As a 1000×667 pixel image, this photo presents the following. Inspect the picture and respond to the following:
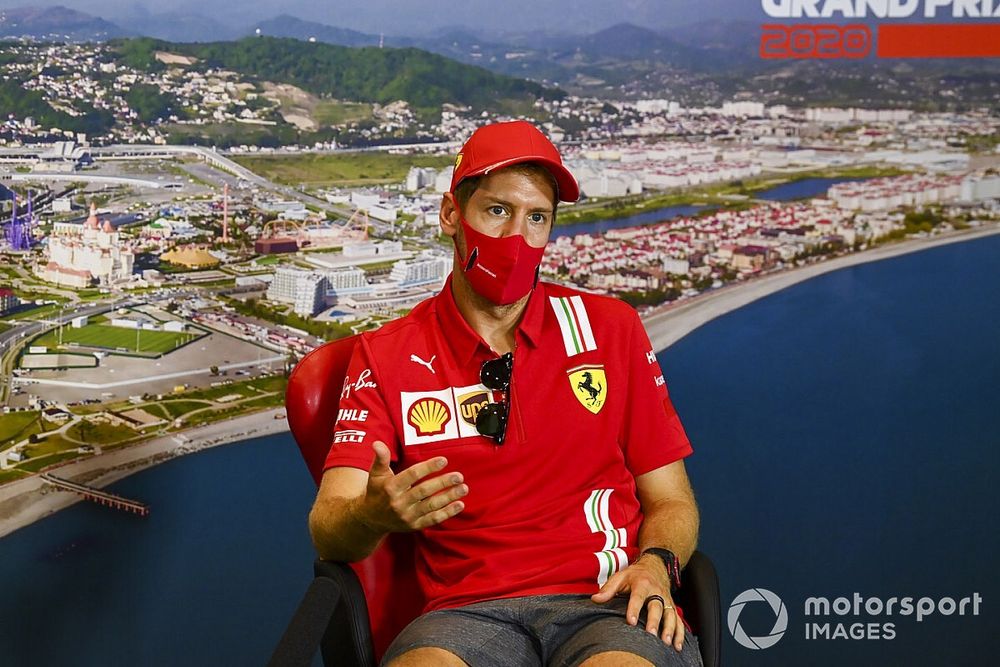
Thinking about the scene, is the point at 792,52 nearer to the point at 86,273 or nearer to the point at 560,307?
the point at 560,307

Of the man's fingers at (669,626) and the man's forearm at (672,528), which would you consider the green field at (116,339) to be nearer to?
the man's forearm at (672,528)

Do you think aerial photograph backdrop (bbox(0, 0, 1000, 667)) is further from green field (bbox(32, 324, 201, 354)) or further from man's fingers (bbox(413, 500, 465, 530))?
man's fingers (bbox(413, 500, 465, 530))

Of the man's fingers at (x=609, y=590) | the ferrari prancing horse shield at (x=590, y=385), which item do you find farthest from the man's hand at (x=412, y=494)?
the ferrari prancing horse shield at (x=590, y=385)

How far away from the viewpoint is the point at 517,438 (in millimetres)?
1831

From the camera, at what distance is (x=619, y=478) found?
187 centimetres

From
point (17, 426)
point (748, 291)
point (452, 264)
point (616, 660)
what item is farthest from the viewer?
point (748, 291)

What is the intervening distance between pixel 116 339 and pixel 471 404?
3.93 feet

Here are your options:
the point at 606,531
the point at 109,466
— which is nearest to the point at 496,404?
the point at 606,531

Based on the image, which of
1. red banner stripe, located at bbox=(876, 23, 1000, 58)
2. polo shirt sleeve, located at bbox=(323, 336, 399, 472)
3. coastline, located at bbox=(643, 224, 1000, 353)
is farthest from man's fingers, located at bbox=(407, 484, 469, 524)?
red banner stripe, located at bbox=(876, 23, 1000, 58)

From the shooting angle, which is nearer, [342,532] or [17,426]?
[342,532]

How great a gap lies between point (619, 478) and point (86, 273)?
4.89ft

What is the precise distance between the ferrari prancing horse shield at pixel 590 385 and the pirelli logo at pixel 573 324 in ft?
0.11

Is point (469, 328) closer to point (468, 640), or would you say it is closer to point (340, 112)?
point (468, 640)

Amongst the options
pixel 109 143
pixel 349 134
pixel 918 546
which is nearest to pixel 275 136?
pixel 349 134
